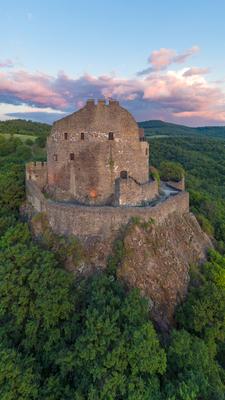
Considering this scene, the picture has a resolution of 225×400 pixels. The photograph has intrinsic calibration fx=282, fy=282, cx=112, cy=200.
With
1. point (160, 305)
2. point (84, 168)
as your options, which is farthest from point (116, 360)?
point (84, 168)

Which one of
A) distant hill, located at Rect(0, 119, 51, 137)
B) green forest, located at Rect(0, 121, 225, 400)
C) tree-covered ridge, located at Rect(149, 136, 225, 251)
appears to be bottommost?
green forest, located at Rect(0, 121, 225, 400)

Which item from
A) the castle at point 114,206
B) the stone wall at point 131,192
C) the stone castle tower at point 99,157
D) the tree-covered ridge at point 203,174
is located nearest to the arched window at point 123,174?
the stone castle tower at point 99,157

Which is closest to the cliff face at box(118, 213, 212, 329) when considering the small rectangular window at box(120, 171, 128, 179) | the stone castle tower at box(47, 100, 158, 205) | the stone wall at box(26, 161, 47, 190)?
the stone castle tower at box(47, 100, 158, 205)

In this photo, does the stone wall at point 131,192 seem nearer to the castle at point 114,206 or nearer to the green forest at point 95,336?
the castle at point 114,206

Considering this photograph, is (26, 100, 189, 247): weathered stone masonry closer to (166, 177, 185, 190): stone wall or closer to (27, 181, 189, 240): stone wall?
(27, 181, 189, 240): stone wall

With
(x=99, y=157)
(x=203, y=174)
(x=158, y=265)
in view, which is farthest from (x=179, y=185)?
(x=203, y=174)

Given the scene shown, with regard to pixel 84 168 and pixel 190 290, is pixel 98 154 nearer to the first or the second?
pixel 84 168

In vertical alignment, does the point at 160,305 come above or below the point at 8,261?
below
